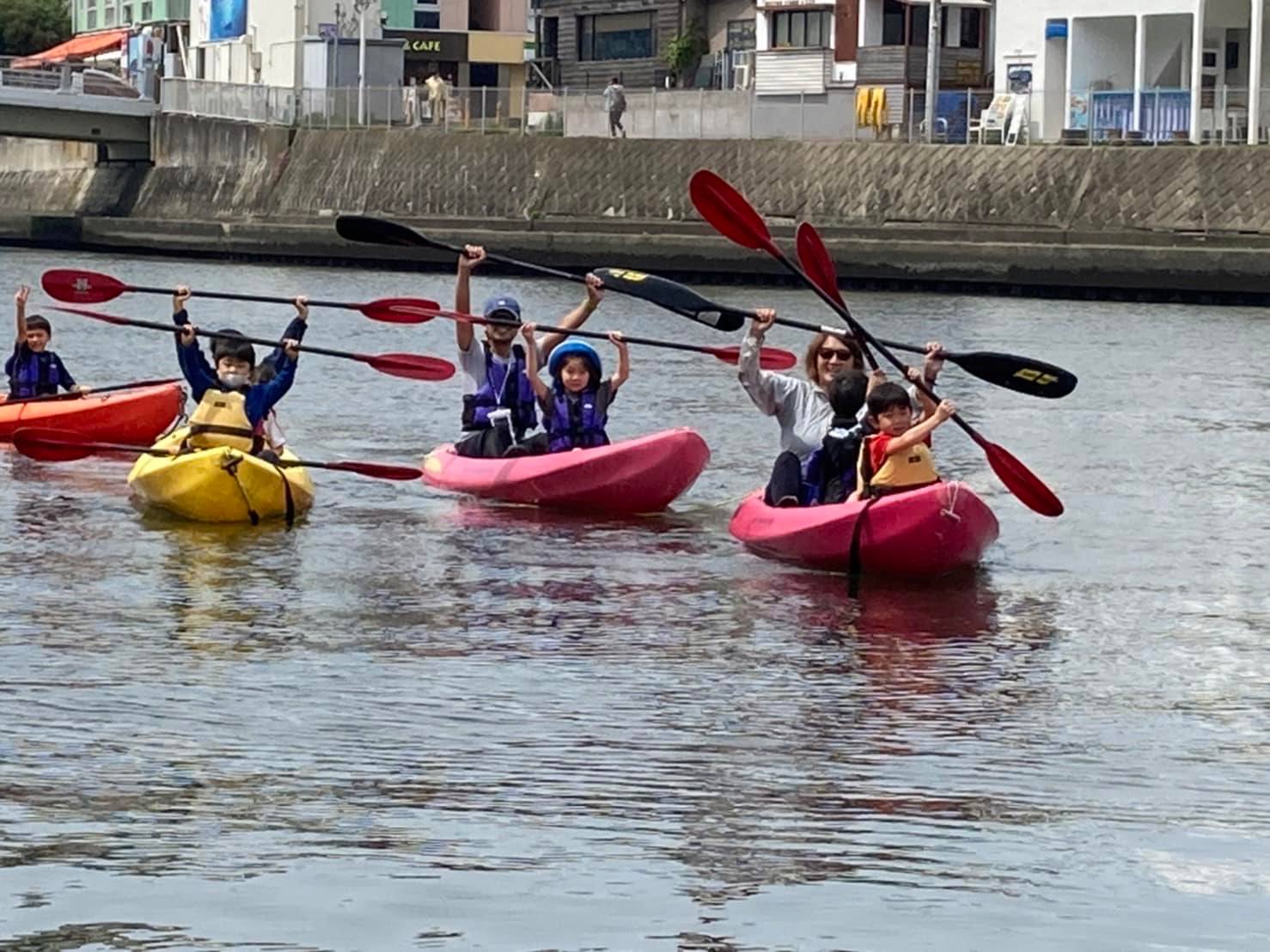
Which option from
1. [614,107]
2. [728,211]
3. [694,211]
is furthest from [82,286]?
[614,107]

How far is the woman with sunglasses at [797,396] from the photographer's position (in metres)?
12.8

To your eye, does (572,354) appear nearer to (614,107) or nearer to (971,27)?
(614,107)

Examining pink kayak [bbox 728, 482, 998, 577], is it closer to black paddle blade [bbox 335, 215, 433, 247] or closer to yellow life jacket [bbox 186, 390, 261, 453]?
yellow life jacket [bbox 186, 390, 261, 453]

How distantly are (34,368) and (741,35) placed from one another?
40672 mm

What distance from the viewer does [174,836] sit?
7.05 metres

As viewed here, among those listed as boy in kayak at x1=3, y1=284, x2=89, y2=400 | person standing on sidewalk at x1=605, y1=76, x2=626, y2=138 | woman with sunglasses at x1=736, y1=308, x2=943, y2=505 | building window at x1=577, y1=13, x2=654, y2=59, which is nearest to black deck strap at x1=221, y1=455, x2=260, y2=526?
woman with sunglasses at x1=736, y1=308, x2=943, y2=505

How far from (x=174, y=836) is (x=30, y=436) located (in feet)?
27.2

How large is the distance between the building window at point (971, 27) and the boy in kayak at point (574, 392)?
118 ft

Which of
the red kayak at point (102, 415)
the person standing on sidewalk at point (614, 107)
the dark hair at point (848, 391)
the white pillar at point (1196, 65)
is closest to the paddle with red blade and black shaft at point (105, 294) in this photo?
the red kayak at point (102, 415)

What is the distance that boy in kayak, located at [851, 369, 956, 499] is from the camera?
11891 mm

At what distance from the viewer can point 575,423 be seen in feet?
48.3

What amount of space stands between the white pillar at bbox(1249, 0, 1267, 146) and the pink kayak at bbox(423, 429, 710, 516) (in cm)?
2376

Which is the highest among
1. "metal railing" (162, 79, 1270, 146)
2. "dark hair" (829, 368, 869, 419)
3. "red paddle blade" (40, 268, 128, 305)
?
"metal railing" (162, 79, 1270, 146)

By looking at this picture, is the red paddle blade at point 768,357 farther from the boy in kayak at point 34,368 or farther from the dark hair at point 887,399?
the boy in kayak at point 34,368
